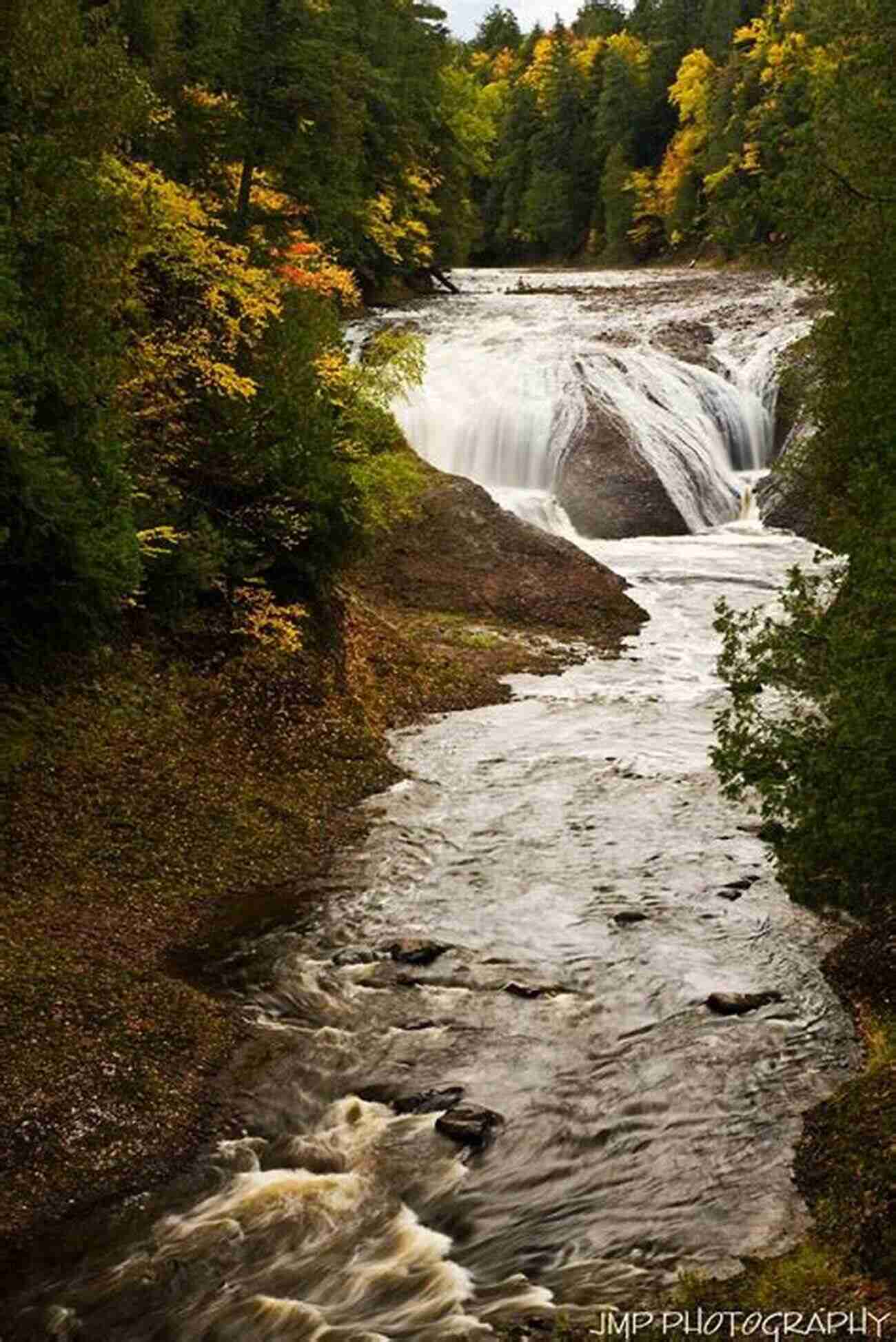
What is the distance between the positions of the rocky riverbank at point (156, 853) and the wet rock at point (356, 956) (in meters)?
0.80

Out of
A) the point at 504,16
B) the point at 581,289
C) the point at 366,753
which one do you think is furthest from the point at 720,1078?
the point at 504,16

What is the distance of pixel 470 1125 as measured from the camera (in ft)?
25.1

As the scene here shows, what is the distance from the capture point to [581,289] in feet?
162

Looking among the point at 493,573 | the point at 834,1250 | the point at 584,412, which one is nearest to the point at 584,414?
the point at 584,412

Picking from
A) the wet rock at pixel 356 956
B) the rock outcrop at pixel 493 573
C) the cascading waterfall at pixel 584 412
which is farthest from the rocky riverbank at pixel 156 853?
the cascading waterfall at pixel 584 412

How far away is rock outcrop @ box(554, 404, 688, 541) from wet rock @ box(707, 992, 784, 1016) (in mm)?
19627

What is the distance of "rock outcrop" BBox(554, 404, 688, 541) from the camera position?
28.4 m

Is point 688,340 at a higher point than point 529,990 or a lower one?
higher

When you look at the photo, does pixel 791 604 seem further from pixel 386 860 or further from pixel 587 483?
pixel 587 483

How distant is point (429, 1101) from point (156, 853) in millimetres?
3959

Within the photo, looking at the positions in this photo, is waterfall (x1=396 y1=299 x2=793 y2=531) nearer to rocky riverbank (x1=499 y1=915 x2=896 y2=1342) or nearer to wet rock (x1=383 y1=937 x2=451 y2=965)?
wet rock (x1=383 y1=937 x2=451 y2=965)

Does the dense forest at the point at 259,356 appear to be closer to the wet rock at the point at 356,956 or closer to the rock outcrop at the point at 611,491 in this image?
the wet rock at the point at 356,956

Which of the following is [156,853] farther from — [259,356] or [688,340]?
[688,340]

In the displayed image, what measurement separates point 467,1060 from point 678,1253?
95.5 inches
